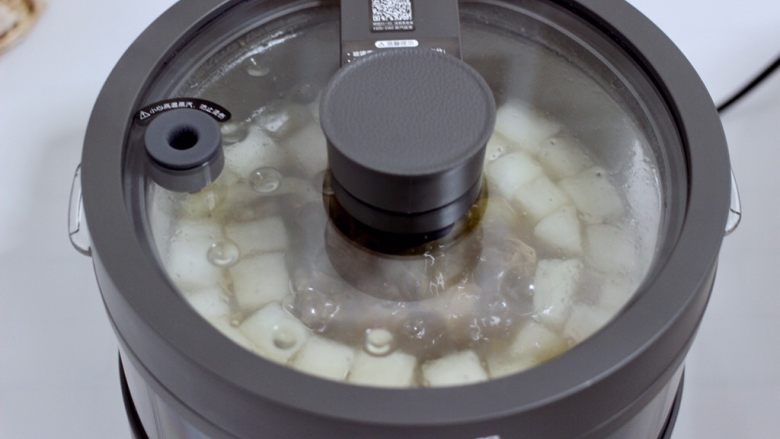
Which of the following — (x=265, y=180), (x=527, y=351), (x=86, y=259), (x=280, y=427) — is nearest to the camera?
(x=280, y=427)

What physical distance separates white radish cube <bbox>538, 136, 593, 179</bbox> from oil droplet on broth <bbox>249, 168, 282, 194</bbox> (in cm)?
23

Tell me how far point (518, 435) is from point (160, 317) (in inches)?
10.2

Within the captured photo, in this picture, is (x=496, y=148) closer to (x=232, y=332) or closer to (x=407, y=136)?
(x=407, y=136)

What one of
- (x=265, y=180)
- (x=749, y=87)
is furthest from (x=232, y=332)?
(x=749, y=87)

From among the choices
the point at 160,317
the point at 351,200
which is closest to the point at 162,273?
the point at 160,317

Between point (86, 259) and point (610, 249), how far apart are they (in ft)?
1.94

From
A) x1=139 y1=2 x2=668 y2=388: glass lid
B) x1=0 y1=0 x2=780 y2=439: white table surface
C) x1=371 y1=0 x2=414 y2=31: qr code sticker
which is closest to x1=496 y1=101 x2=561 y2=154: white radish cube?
x1=139 y1=2 x2=668 y2=388: glass lid

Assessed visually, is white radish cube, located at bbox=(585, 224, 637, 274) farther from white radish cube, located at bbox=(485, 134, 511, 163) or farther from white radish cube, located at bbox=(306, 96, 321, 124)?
white radish cube, located at bbox=(306, 96, 321, 124)

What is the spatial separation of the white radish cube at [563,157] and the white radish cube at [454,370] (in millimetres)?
199

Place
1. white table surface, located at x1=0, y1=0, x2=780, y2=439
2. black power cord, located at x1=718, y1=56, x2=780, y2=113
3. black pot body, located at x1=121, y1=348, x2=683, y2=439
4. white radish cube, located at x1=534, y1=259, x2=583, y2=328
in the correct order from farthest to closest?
1. black power cord, located at x1=718, y1=56, x2=780, y2=113
2. white table surface, located at x1=0, y1=0, x2=780, y2=439
3. white radish cube, located at x1=534, y1=259, x2=583, y2=328
4. black pot body, located at x1=121, y1=348, x2=683, y2=439

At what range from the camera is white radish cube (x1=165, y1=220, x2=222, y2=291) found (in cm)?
87

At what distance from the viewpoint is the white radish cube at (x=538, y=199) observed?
0.93m

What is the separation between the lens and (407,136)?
81cm

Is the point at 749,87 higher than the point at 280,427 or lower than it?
lower
